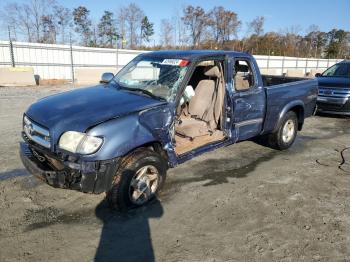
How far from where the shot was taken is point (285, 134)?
670cm

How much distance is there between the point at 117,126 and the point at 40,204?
1.52 m

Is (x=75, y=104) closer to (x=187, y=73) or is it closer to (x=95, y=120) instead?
(x=95, y=120)

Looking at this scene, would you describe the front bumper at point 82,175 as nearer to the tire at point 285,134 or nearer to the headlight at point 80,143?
the headlight at point 80,143

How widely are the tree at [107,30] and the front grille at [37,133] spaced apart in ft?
143

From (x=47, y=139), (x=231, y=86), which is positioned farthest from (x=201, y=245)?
(x=231, y=86)

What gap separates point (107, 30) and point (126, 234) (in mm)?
46907

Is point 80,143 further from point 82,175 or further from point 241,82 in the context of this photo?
point 241,82

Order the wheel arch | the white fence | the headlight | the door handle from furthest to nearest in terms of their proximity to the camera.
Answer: the white fence
the wheel arch
the door handle
the headlight

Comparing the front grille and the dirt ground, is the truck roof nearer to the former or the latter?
the dirt ground

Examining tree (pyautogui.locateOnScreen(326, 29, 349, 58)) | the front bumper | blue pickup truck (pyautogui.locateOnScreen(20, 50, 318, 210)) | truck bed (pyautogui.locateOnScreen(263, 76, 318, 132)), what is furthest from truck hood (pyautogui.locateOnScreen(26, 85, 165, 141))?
tree (pyautogui.locateOnScreen(326, 29, 349, 58))

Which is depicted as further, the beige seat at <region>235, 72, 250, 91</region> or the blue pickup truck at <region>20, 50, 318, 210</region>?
the beige seat at <region>235, 72, 250, 91</region>

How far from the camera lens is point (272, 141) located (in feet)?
21.6

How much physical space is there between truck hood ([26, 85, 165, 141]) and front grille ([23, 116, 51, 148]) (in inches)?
2.4

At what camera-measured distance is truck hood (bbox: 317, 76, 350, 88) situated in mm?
9902
